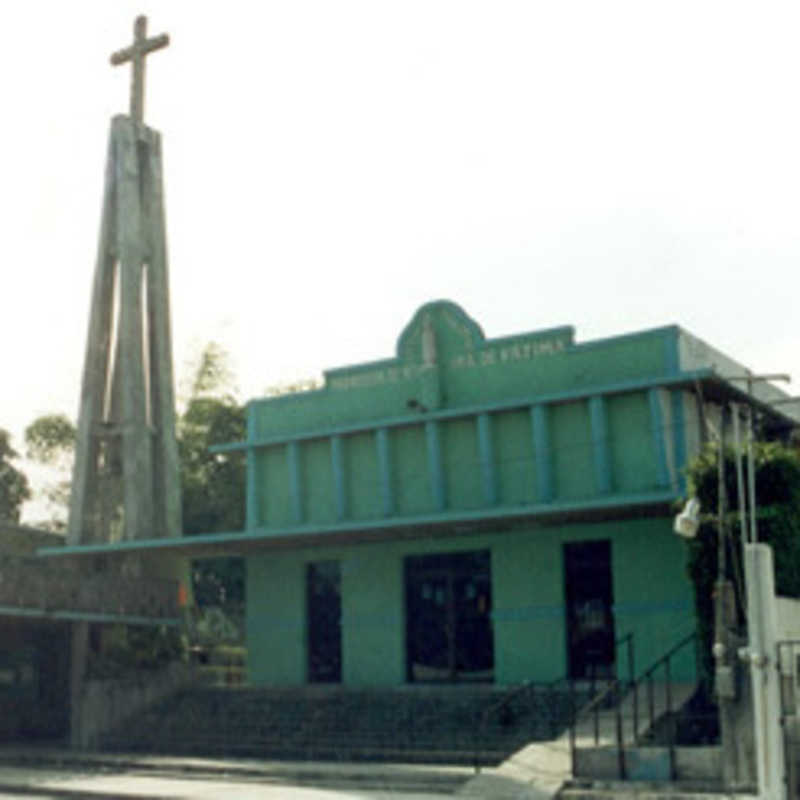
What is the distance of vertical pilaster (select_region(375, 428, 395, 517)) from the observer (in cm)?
2447

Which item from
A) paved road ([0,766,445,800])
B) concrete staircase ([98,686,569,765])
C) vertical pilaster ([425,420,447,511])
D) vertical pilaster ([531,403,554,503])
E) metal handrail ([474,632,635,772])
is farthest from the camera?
vertical pilaster ([425,420,447,511])

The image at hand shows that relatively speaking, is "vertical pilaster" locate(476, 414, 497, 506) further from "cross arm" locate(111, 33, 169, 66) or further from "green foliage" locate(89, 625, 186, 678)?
"cross arm" locate(111, 33, 169, 66)

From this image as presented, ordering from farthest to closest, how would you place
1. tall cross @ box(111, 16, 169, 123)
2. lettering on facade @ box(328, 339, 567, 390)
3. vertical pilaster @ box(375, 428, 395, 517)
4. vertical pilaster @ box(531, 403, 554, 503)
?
tall cross @ box(111, 16, 169, 123) < vertical pilaster @ box(375, 428, 395, 517) < lettering on facade @ box(328, 339, 567, 390) < vertical pilaster @ box(531, 403, 554, 503)

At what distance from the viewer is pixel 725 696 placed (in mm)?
13898

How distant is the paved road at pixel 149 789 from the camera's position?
1566 centimetres

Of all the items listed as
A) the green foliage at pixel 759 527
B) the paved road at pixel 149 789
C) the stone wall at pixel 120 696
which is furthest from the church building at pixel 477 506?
the paved road at pixel 149 789

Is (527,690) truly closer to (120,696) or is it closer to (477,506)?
(477,506)

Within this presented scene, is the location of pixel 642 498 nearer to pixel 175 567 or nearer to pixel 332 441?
pixel 332 441

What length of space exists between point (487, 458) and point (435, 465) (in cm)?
117

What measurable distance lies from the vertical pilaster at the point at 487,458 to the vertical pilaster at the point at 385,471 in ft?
6.80

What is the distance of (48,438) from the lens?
51312mm

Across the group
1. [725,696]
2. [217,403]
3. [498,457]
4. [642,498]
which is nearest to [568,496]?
[498,457]

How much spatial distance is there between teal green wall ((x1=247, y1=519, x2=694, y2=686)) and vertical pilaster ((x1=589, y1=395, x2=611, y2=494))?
82cm

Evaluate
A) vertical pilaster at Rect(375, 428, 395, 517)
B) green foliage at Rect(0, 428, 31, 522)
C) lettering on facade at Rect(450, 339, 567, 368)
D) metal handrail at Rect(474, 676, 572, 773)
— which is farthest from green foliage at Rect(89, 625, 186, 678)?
green foliage at Rect(0, 428, 31, 522)
